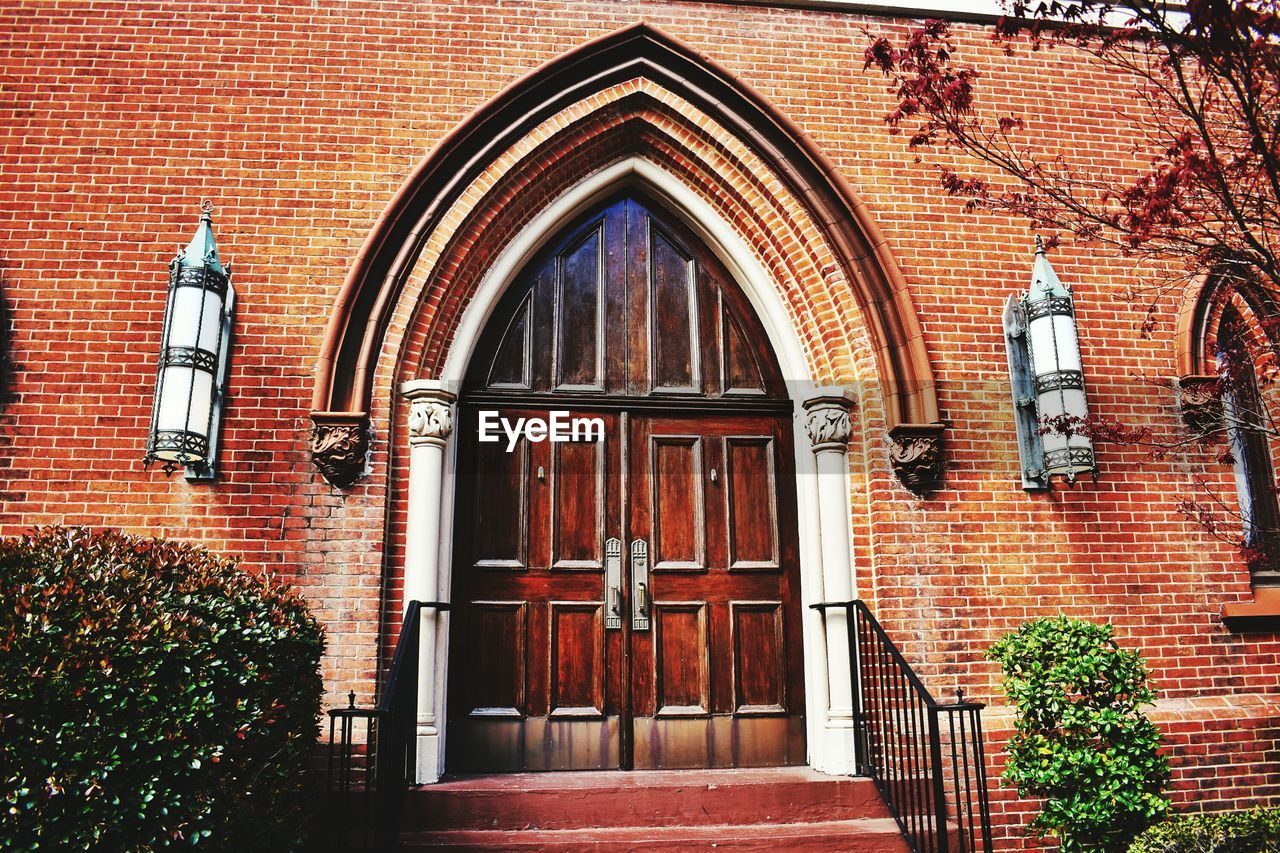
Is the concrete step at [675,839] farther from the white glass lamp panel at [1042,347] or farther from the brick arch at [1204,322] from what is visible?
the brick arch at [1204,322]

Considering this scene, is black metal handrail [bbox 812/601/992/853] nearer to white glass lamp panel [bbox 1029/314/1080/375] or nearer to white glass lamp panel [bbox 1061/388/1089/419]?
white glass lamp panel [bbox 1061/388/1089/419]

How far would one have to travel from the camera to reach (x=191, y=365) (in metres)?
5.24

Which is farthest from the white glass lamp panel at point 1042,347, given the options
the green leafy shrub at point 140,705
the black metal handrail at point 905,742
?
the green leafy shrub at point 140,705

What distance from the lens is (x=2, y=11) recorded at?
624 cm

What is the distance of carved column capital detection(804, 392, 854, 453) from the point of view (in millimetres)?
6051

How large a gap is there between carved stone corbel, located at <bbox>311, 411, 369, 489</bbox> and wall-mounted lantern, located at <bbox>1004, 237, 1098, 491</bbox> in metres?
4.36

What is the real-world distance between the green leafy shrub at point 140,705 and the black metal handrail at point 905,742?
10.1 feet

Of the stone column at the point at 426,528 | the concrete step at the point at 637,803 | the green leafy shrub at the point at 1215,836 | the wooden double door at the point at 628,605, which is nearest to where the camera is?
the green leafy shrub at the point at 1215,836

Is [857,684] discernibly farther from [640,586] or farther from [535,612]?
[535,612]

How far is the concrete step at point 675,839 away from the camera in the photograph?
457cm

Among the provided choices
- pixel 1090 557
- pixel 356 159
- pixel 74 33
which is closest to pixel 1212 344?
pixel 1090 557

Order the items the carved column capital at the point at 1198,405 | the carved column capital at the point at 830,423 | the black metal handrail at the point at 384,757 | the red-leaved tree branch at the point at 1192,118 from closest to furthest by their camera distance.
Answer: the red-leaved tree branch at the point at 1192,118 → the black metal handrail at the point at 384,757 → the carved column capital at the point at 830,423 → the carved column capital at the point at 1198,405

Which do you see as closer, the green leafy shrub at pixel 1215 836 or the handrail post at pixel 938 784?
the handrail post at pixel 938 784

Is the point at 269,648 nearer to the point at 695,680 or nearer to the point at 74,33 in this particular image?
the point at 695,680
